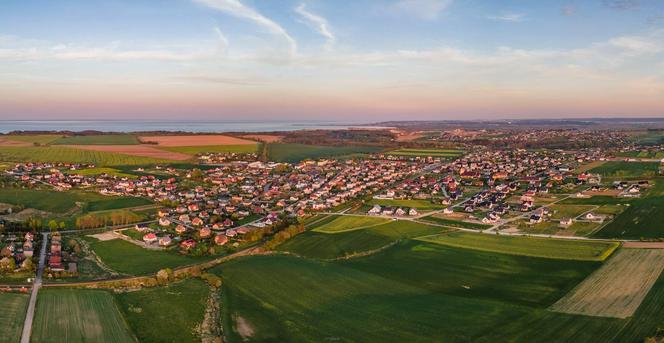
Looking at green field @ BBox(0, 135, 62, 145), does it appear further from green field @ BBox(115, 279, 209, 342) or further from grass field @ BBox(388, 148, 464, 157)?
green field @ BBox(115, 279, 209, 342)

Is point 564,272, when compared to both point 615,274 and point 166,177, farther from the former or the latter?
point 166,177

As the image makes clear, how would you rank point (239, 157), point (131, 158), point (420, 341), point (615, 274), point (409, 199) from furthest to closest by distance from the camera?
point (239, 157) → point (131, 158) → point (409, 199) → point (615, 274) → point (420, 341)

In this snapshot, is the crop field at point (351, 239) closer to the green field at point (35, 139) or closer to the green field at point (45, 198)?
the green field at point (45, 198)

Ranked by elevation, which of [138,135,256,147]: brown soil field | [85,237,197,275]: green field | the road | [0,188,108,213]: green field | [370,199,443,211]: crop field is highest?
[138,135,256,147]: brown soil field

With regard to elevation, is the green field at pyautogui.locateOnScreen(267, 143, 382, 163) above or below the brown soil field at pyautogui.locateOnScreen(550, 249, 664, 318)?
above

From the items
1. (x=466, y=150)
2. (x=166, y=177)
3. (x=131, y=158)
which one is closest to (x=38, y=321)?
(x=166, y=177)

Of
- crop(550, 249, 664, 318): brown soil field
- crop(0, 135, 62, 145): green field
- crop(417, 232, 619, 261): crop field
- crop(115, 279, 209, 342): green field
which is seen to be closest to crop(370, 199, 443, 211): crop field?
crop(417, 232, 619, 261): crop field

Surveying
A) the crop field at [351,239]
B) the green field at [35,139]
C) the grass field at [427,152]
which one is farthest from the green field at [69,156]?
the crop field at [351,239]
